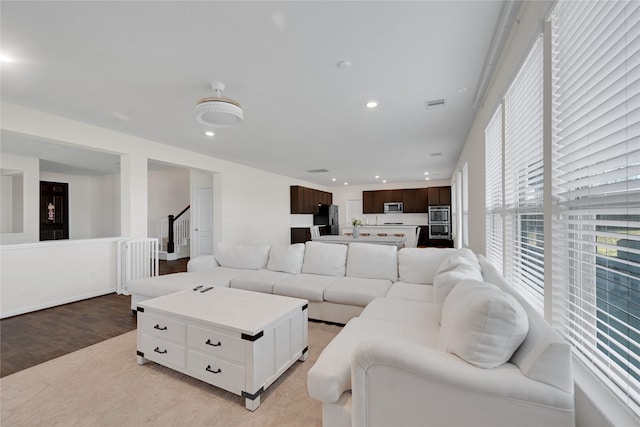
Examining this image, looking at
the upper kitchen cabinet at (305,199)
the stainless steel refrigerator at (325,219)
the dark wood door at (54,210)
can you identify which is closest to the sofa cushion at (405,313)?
the upper kitchen cabinet at (305,199)

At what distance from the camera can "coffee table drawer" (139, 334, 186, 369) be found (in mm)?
1959

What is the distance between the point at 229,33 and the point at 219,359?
2.19 m

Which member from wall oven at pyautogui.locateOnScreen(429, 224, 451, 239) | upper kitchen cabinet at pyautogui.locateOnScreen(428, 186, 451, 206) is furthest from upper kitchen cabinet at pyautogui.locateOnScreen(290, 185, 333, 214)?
wall oven at pyautogui.locateOnScreen(429, 224, 451, 239)

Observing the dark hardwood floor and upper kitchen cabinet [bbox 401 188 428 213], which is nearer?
the dark hardwood floor

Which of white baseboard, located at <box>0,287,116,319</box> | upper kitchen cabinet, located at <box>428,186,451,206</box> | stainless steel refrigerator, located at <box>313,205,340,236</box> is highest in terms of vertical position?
upper kitchen cabinet, located at <box>428,186,451,206</box>

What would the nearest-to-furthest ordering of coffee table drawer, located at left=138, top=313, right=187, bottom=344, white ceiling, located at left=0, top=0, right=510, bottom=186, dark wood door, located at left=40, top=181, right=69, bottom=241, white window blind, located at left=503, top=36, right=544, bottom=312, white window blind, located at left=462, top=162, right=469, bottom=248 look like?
white window blind, located at left=503, top=36, right=544, bottom=312, white ceiling, located at left=0, top=0, right=510, bottom=186, coffee table drawer, located at left=138, top=313, right=187, bottom=344, white window blind, located at left=462, top=162, right=469, bottom=248, dark wood door, located at left=40, top=181, right=69, bottom=241

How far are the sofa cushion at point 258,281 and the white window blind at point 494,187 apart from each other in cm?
231

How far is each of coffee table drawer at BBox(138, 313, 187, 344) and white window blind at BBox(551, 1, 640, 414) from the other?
223 cm

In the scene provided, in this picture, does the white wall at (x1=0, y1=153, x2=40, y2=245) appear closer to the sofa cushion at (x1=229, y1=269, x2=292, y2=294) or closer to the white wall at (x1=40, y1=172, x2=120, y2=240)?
the white wall at (x1=40, y1=172, x2=120, y2=240)

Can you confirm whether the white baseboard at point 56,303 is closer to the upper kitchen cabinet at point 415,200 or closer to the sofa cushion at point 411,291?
the sofa cushion at point 411,291

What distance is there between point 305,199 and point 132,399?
751 cm

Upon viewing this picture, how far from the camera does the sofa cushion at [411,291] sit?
259 cm

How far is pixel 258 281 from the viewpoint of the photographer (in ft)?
10.6

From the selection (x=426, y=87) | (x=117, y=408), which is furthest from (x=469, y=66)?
(x=117, y=408)
